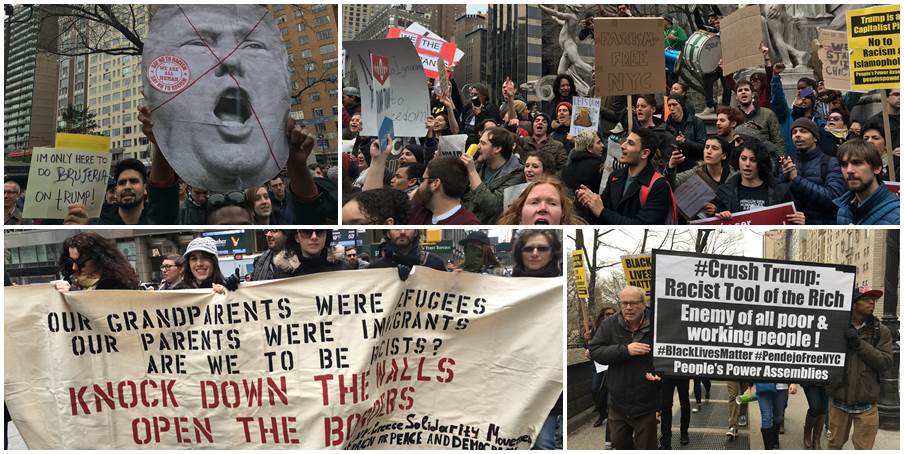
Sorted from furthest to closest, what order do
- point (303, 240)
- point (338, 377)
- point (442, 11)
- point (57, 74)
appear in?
point (442, 11)
point (57, 74)
point (303, 240)
point (338, 377)

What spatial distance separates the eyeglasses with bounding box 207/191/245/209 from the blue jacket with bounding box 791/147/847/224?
380cm

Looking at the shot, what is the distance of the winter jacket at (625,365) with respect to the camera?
607 centimetres

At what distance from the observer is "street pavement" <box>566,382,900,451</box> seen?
6.12m

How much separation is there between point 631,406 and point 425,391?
138 centimetres

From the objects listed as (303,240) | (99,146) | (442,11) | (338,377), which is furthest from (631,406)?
(99,146)

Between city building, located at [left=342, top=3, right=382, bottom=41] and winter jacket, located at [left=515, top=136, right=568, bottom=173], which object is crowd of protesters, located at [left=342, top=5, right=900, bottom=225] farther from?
city building, located at [left=342, top=3, right=382, bottom=41]

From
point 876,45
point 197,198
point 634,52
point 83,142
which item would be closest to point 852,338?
point 876,45

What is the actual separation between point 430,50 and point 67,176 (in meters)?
2.85

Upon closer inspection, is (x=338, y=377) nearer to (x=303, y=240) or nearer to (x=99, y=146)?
(x=303, y=240)

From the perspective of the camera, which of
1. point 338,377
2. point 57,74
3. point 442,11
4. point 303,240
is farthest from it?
point 442,11

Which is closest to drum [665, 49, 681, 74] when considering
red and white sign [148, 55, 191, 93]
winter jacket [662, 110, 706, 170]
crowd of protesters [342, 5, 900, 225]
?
crowd of protesters [342, 5, 900, 225]

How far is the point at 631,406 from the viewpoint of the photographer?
20.1ft

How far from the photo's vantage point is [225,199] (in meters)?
6.37

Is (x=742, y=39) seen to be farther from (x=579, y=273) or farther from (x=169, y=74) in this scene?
(x=169, y=74)
